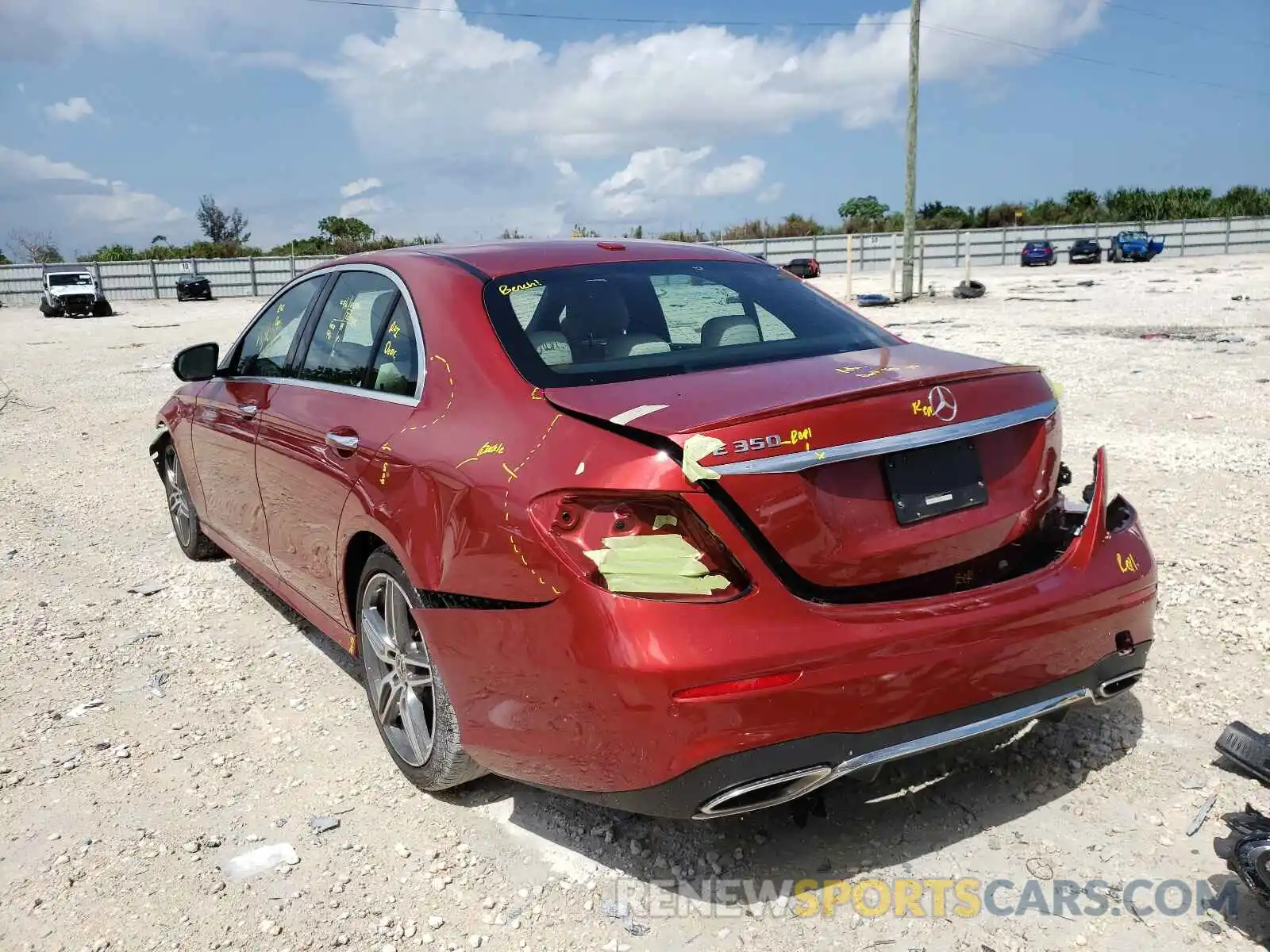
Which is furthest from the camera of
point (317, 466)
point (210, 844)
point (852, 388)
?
point (317, 466)

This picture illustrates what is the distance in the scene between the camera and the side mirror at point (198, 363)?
4.84 meters

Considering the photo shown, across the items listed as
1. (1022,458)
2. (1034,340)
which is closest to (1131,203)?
(1034,340)

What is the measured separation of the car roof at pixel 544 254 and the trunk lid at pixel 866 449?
866 mm

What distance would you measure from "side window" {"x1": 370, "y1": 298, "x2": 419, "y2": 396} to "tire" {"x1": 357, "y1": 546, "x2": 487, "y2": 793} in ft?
1.72

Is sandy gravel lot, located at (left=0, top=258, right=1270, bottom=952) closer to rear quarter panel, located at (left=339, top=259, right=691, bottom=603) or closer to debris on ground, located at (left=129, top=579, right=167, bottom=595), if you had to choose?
debris on ground, located at (left=129, top=579, right=167, bottom=595)

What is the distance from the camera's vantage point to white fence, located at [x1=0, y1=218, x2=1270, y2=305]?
139 ft

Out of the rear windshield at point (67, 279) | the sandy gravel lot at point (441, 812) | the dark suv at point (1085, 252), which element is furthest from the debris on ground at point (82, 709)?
the dark suv at point (1085, 252)

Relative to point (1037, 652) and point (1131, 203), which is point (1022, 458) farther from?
point (1131, 203)

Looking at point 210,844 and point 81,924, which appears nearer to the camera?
point 81,924

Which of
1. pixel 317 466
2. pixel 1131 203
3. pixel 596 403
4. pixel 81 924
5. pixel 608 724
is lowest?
pixel 81 924

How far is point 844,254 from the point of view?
45.9 m

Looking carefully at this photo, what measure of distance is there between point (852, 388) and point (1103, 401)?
761 centimetres

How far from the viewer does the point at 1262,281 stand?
971 inches

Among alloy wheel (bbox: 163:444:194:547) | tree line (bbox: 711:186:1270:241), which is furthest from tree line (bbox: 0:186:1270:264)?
alloy wheel (bbox: 163:444:194:547)
